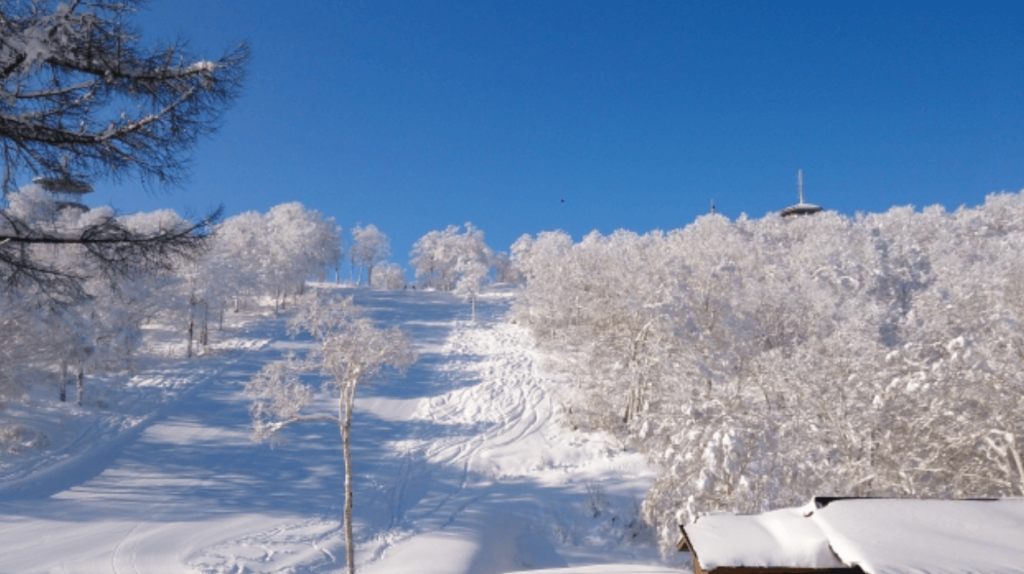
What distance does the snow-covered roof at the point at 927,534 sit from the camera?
3553 millimetres

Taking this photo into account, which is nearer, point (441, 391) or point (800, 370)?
point (800, 370)

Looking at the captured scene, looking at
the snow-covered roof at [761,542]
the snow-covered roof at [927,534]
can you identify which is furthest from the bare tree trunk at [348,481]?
the snow-covered roof at [927,534]

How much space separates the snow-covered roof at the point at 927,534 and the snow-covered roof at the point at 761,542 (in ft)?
0.40

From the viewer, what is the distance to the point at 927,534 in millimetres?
3881

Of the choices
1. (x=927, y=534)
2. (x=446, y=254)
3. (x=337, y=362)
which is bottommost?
(x=927, y=534)

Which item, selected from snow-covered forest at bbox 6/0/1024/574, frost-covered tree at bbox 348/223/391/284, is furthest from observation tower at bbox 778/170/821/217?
frost-covered tree at bbox 348/223/391/284

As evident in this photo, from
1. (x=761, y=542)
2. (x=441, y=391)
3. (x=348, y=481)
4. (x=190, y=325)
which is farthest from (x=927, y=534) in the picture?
(x=190, y=325)

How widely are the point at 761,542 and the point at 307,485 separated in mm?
19287

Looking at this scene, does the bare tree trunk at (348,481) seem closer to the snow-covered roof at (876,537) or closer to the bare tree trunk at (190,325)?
the snow-covered roof at (876,537)

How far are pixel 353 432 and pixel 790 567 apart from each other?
79.2 feet

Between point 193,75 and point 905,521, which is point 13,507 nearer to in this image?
point 193,75

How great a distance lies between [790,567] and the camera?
12.4 feet

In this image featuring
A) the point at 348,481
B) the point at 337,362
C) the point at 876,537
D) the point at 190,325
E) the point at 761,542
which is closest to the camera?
the point at 876,537

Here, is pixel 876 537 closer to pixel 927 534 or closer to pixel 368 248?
pixel 927 534
